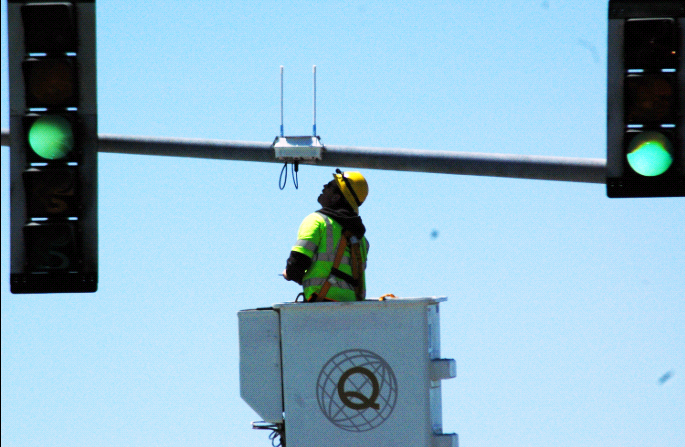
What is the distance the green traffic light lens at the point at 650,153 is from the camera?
6527 mm

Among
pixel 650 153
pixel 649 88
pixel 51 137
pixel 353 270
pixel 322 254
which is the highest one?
pixel 649 88

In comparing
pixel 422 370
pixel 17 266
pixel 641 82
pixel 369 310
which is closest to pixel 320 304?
pixel 369 310

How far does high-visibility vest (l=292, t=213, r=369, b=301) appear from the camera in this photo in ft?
29.2

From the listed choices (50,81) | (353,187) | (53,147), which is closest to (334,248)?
(353,187)

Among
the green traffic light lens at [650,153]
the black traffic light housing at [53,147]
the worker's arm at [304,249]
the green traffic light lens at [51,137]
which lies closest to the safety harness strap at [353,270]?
the worker's arm at [304,249]

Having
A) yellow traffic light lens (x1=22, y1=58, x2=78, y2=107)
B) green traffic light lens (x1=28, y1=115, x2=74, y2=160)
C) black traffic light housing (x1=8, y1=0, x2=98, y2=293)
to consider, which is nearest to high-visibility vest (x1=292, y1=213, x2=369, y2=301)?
black traffic light housing (x1=8, y1=0, x2=98, y2=293)

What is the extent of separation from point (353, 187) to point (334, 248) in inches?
23.7

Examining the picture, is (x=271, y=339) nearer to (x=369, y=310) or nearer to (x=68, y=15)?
(x=369, y=310)

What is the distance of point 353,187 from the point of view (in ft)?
30.6

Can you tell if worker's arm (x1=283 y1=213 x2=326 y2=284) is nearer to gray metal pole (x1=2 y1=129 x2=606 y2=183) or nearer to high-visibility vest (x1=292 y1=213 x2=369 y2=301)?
high-visibility vest (x1=292 y1=213 x2=369 y2=301)

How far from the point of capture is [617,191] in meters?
6.66

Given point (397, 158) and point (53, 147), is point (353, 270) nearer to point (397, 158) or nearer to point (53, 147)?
point (397, 158)

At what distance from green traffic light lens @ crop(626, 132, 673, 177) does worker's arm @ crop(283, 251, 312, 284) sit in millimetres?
3076

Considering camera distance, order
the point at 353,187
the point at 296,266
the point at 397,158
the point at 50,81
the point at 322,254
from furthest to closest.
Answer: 1. the point at 353,187
2. the point at 322,254
3. the point at 296,266
4. the point at 397,158
5. the point at 50,81
